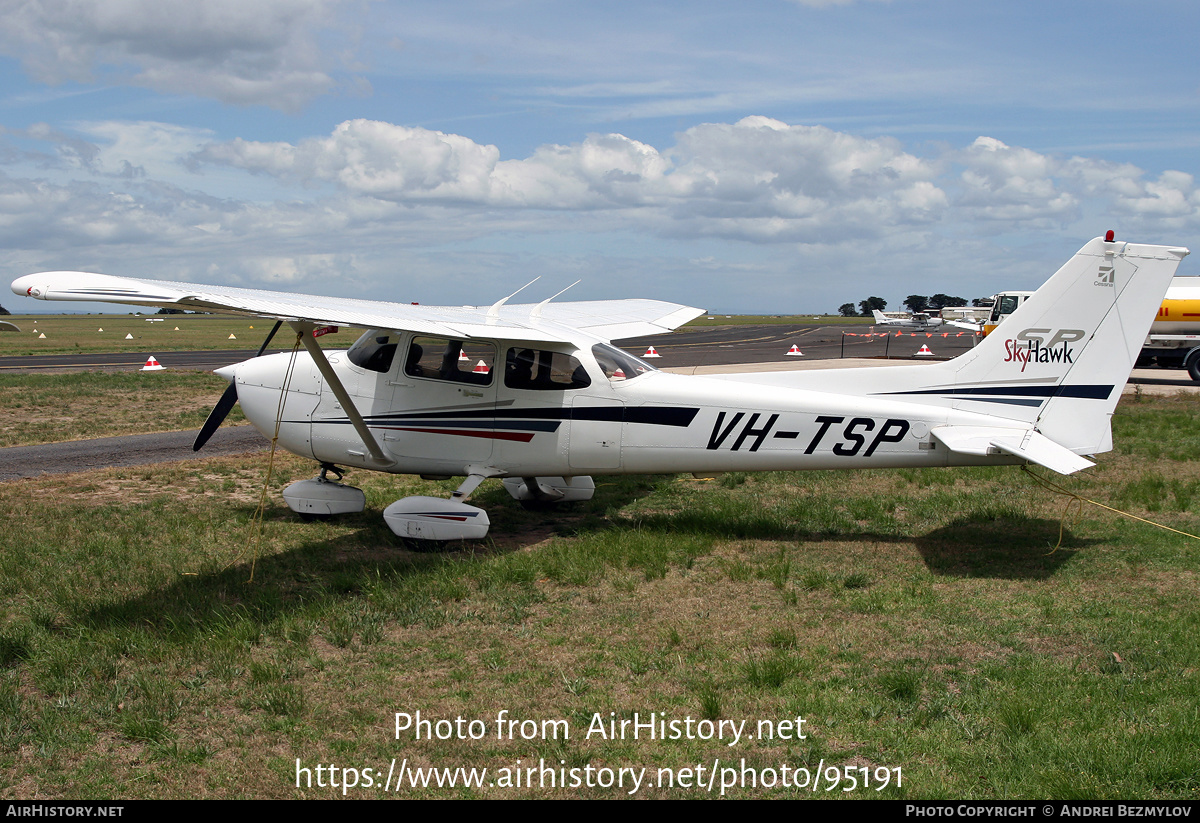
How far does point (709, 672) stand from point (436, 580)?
269cm

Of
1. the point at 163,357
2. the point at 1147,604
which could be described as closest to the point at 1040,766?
the point at 1147,604

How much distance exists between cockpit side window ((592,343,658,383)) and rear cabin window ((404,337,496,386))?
3.60 feet

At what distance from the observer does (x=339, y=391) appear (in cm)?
810

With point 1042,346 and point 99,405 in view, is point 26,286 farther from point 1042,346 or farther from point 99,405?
point 99,405

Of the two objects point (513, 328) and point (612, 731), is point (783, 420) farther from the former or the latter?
point (612, 731)

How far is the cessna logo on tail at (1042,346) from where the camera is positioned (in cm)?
779

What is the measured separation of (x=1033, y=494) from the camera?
1007 centimetres

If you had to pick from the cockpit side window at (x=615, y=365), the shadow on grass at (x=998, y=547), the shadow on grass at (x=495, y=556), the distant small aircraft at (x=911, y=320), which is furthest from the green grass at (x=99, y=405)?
the distant small aircraft at (x=911, y=320)

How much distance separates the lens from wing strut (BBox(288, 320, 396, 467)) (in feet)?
24.1

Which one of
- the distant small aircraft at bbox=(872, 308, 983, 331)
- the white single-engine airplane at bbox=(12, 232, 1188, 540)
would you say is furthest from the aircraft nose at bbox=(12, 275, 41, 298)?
the distant small aircraft at bbox=(872, 308, 983, 331)

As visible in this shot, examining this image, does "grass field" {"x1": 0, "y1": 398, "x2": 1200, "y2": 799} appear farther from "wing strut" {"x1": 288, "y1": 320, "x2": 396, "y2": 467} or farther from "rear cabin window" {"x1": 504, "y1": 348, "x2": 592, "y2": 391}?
"rear cabin window" {"x1": 504, "y1": 348, "x2": 592, "y2": 391}

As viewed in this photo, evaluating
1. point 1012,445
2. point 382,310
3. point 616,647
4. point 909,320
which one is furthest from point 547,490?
point 909,320

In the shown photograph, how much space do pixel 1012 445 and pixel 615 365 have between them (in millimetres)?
3763

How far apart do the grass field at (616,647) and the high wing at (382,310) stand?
2.21 m
